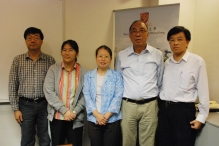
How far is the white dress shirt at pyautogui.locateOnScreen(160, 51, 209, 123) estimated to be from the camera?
1597 millimetres

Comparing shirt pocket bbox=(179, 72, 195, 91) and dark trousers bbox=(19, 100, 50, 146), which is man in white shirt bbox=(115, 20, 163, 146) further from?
dark trousers bbox=(19, 100, 50, 146)

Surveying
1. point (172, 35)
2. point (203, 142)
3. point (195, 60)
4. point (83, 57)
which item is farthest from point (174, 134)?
point (83, 57)

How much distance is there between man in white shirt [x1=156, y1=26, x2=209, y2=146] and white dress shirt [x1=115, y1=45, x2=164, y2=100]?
17cm

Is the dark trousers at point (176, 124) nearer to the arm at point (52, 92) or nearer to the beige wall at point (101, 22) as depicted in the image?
the arm at point (52, 92)

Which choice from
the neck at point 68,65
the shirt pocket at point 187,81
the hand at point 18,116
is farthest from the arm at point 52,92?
the shirt pocket at point 187,81

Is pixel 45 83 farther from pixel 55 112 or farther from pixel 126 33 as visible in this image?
pixel 126 33

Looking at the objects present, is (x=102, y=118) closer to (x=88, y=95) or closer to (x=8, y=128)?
(x=88, y=95)

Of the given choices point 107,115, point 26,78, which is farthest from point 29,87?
point 107,115

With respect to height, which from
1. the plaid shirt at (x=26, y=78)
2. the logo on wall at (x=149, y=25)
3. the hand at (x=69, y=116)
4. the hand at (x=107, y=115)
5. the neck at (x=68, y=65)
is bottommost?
the hand at (x=69, y=116)

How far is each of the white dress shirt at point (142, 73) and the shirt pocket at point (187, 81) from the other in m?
0.28

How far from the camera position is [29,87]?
204cm

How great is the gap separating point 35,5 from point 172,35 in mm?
1698

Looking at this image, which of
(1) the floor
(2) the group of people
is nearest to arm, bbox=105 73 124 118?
(2) the group of people

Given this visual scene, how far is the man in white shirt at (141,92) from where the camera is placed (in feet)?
5.94
